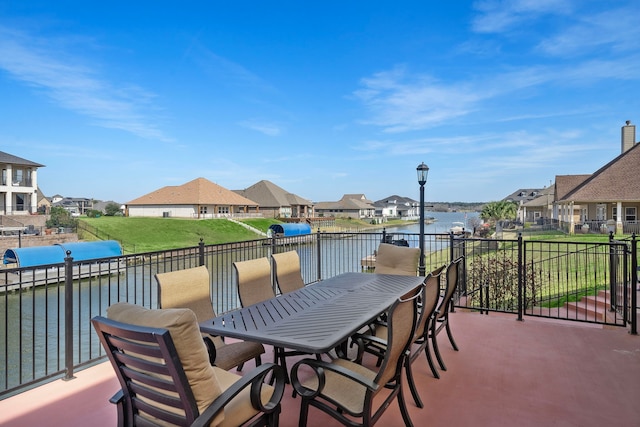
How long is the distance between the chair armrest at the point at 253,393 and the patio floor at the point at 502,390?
814mm

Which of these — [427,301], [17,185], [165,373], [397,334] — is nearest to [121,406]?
[165,373]

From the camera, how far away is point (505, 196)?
73812mm

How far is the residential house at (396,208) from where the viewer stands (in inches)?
3994

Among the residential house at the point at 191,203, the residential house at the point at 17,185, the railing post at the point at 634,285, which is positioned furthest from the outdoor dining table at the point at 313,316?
the residential house at the point at 191,203

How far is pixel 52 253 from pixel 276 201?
48338 millimetres

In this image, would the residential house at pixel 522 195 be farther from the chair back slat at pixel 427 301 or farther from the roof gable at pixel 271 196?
the chair back slat at pixel 427 301

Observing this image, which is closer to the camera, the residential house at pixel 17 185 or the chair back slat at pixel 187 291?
the chair back slat at pixel 187 291

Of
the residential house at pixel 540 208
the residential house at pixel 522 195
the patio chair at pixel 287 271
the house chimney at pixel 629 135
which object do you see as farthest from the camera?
the residential house at pixel 522 195

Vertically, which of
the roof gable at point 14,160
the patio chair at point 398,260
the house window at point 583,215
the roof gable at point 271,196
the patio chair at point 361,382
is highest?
the roof gable at point 14,160

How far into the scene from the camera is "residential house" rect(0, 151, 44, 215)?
32.5m

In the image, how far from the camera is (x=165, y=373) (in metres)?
1.57

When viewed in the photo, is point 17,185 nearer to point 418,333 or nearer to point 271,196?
point 271,196

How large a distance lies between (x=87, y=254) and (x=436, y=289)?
17.7 meters

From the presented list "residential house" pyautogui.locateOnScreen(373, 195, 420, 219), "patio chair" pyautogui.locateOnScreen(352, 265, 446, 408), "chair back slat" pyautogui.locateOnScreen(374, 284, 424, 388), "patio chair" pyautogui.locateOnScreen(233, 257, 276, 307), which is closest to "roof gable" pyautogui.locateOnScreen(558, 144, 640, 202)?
"patio chair" pyautogui.locateOnScreen(352, 265, 446, 408)
